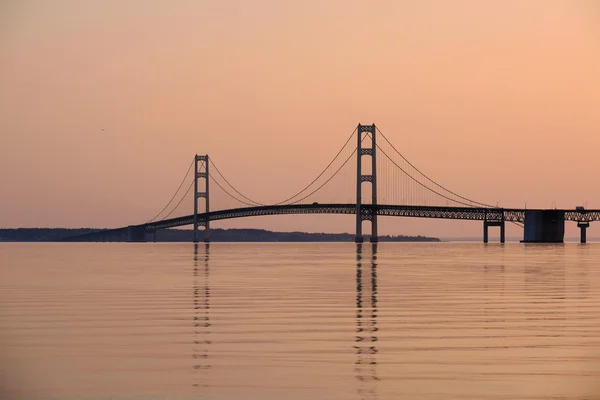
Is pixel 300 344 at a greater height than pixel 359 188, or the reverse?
pixel 359 188

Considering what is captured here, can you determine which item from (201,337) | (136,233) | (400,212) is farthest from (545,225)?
(201,337)

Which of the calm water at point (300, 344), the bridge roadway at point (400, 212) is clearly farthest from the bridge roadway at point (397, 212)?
the calm water at point (300, 344)

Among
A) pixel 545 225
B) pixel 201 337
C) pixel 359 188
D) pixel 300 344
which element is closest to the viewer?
pixel 300 344

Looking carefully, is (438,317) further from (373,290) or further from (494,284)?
(494,284)

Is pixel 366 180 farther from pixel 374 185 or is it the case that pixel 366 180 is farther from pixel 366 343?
pixel 366 343

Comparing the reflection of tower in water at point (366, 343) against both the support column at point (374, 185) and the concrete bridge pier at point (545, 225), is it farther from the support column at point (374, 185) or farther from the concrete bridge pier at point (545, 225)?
the concrete bridge pier at point (545, 225)

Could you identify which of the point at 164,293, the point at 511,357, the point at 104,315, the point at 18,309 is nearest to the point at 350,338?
the point at 511,357

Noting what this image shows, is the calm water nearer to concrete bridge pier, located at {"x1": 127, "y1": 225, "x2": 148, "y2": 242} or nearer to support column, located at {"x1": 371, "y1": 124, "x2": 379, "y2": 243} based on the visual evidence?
support column, located at {"x1": 371, "y1": 124, "x2": 379, "y2": 243}

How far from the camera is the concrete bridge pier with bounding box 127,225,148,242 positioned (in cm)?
18657

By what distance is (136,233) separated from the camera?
187 meters

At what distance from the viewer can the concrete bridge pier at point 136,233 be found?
187 m

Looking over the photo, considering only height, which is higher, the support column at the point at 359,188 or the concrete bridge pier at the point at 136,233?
the support column at the point at 359,188

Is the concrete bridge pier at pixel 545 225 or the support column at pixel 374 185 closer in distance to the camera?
the support column at pixel 374 185

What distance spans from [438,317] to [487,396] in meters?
10.0
